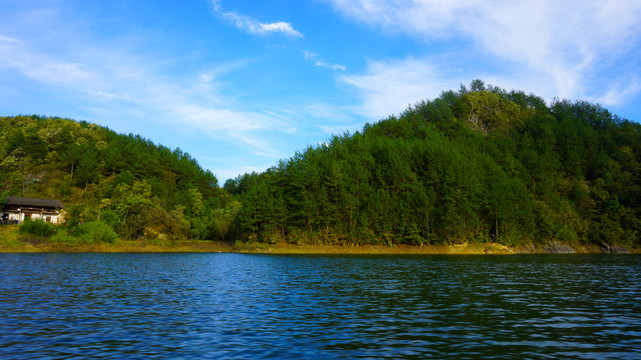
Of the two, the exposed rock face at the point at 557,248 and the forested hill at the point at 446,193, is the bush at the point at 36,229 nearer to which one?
the forested hill at the point at 446,193

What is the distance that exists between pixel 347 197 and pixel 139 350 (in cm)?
8459

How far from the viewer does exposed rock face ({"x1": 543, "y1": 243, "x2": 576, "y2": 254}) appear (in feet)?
359

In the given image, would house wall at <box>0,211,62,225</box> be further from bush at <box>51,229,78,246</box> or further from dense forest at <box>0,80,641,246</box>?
bush at <box>51,229,78,246</box>

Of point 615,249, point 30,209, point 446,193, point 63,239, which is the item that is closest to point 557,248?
point 615,249

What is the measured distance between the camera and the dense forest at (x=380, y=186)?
99.0 metres

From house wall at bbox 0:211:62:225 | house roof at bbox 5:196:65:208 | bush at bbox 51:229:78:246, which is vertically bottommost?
bush at bbox 51:229:78:246

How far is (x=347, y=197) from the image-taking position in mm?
97312

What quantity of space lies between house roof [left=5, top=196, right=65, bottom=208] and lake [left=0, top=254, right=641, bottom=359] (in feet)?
308

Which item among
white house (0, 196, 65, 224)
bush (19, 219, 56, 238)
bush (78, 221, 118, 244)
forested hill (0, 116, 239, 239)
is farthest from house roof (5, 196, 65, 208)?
bush (78, 221, 118, 244)

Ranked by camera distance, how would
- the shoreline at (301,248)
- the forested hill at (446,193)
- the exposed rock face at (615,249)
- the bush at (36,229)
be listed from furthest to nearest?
the exposed rock face at (615,249) < the forested hill at (446,193) < the shoreline at (301,248) < the bush at (36,229)

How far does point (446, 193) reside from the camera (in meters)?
97.5

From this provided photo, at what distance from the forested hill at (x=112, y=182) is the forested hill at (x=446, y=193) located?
75.3ft

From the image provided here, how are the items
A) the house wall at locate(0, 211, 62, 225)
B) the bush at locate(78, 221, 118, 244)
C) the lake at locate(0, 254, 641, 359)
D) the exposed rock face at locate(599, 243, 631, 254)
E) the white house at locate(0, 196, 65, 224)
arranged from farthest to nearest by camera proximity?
the exposed rock face at locate(599, 243, 631, 254), the white house at locate(0, 196, 65, 224), the house wall at locate(0, 211, 62, 225), the bush at locate(78, 221, 118, 244), the lake at locate(0, 254, 641, 359)

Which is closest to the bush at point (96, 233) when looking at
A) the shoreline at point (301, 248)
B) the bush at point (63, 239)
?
the shoreline at point (301, 248)
